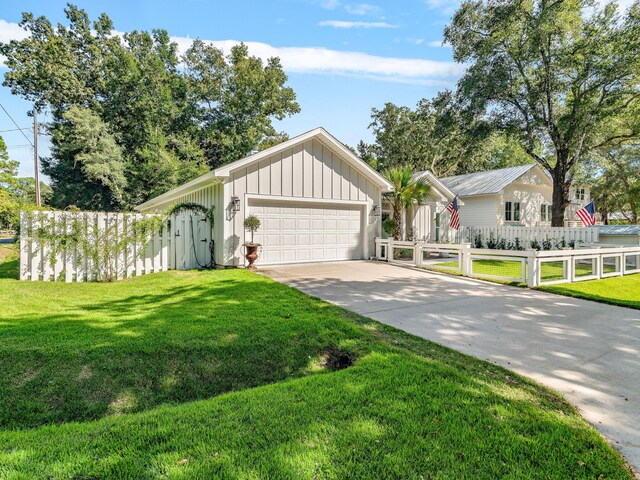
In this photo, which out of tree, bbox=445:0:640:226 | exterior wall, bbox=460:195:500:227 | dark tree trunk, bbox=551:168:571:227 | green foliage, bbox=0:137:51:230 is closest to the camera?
green foliage, bbox=0:137:51:230

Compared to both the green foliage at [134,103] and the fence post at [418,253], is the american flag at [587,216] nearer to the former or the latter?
the fence post at [418,253]

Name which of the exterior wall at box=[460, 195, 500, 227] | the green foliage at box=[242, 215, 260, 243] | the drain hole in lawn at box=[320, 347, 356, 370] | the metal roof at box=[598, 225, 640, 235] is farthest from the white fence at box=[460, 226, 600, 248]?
the drain hole in lawn at box=[320, 347, 356, 370]

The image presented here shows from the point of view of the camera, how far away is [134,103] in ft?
87.7

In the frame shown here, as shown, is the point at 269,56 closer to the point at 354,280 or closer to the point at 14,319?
the point at 354,280

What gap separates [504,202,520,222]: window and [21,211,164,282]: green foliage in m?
18.8

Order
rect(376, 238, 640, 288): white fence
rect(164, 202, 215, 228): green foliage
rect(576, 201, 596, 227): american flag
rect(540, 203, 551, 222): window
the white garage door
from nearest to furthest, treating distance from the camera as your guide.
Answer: rect(376, 238, 640, 288): white fence → rect(164, 202, 215, 228): green foliage → the white garage door → rect(576, 201, 596, 227): american flag → rect(540, 203, 551, 222): window

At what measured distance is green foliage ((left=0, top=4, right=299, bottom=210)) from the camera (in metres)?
24.8

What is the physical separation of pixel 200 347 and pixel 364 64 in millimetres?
13103

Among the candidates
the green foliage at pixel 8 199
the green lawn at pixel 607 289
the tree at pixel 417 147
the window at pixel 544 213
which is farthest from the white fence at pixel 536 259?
the tree at pixel 417 147

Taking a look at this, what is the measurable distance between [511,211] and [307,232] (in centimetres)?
1453

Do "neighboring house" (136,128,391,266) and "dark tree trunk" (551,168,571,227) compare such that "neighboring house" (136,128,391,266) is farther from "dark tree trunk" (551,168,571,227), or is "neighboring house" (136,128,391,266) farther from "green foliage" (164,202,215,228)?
"dark tree trunk" (551,168,571,227)

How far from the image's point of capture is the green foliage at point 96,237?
7445mm

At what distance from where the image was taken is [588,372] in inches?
135

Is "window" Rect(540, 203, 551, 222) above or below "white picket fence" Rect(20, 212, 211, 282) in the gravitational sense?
above
